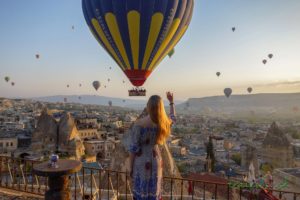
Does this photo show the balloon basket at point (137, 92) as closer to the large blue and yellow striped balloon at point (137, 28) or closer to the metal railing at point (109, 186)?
the large blue and yellow striped balloon at point (137, 28)

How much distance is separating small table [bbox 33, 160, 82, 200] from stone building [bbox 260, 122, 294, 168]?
3771 centimetres

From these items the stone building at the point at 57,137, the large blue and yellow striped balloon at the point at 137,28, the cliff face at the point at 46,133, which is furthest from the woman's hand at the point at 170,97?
the cliff face at the point at 46,133

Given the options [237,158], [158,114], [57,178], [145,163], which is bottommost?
[237,158]

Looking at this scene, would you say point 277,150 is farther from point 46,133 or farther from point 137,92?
point 137,92

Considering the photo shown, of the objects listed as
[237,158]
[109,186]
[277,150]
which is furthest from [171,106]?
[237,158]

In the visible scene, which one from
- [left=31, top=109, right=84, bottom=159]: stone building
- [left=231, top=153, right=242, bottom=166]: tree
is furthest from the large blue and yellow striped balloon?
[left=231, top=153, right=242, bottom=166]: tree

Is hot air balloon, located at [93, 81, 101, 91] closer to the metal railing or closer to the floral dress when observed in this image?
the metal railing

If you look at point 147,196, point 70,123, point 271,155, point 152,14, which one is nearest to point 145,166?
point 147,196

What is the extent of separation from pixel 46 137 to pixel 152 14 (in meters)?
26.0

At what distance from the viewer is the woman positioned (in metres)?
3.45

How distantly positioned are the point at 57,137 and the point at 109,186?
22.6 m

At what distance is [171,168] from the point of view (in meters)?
12.8

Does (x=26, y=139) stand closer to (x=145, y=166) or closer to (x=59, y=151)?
(x=59, y=151)

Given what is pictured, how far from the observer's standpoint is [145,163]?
3.56m
